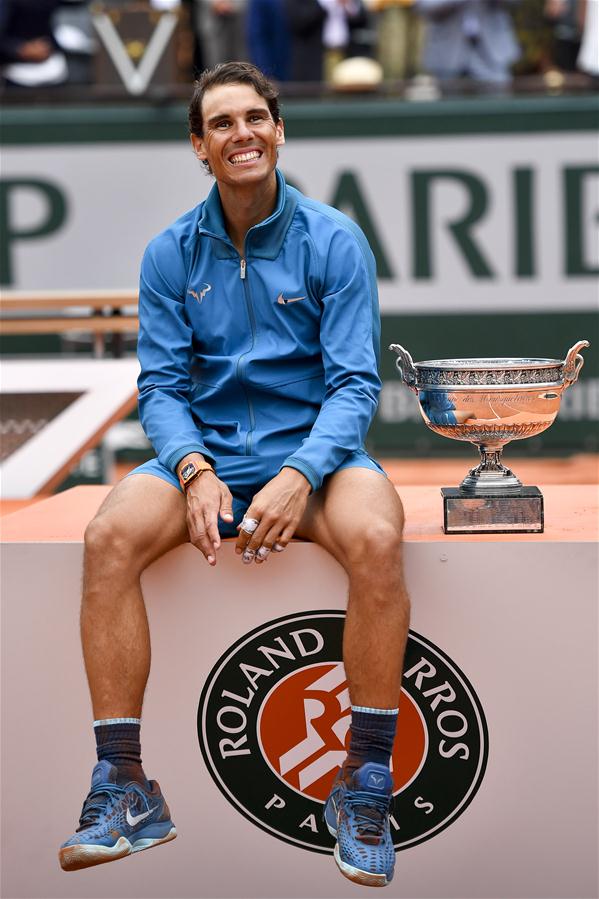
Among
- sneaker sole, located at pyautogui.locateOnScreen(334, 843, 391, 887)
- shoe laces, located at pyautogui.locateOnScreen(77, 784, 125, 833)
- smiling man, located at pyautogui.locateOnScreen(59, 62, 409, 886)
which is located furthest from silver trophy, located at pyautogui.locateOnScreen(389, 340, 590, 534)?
shoe laces, located at pyautogui.locateOnScreen(77, 784, 125, 833)

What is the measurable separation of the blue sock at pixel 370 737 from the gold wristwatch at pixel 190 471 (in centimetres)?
53

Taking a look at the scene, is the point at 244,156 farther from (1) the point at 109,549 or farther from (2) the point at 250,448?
(1) the point at 109,549

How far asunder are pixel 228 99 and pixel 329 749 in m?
1.29

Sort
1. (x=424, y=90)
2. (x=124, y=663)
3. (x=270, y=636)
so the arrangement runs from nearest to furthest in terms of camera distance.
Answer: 1. (x=124, y=663)
2. (x=270, y=636)
3. (x=424, y=90)

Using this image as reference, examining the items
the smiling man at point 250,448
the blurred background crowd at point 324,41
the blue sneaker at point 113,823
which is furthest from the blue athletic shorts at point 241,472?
the blurred background crowd at point 324,41

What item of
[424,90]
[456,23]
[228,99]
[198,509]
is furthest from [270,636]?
[456,23]

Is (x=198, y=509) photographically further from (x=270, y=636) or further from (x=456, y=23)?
(x=456, y=23)

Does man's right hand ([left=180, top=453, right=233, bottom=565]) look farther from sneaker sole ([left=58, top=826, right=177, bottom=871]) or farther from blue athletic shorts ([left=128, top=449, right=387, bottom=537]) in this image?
sneaker sole ([left=58, top=826, right=177, bottom=871])

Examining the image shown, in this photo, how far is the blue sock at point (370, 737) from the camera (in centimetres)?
228

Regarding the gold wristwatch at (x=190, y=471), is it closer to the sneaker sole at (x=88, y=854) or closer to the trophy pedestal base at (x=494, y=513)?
the trophy pedestal base at (x=494, y=513)

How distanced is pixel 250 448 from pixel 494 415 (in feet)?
1.59

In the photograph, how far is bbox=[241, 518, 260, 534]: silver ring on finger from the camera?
2.36 metres

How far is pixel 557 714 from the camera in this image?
2.49 metres

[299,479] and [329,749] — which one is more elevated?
[299,479]
